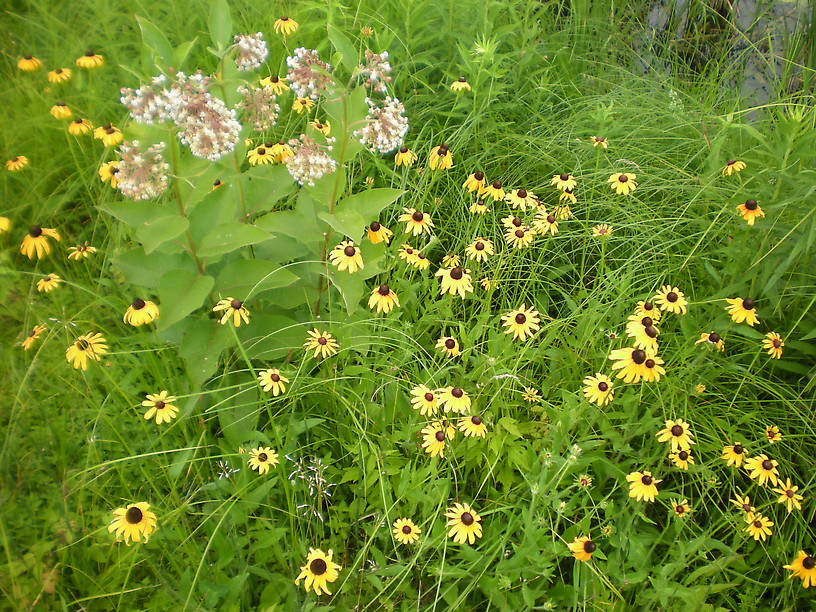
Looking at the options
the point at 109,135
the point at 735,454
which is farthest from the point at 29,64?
the point at 735,454

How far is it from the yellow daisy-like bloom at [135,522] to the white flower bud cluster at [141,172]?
0.74 metres

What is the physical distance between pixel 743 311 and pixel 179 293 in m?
1.65

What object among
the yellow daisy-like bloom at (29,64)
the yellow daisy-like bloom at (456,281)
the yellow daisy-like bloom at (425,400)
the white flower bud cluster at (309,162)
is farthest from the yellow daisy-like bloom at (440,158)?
the yellow daisy-like bloom at (29,64)

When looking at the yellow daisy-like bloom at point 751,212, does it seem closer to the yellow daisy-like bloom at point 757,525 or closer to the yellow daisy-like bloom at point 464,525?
the yellow daisy-like bloom at point 757,525

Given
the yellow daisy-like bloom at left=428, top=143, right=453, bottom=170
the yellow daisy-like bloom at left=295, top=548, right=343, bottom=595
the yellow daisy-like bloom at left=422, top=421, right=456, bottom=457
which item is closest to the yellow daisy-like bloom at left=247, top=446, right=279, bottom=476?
the yellow daisy-like bloom at left=295, top=548, right=343, bottom=595

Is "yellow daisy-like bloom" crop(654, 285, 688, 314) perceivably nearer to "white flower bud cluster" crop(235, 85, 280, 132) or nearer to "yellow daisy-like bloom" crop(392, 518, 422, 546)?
"yellow daisy-like bloom" crop(392, 518, 422, 546)

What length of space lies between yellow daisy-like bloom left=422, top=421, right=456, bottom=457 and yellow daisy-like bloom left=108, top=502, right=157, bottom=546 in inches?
27.5

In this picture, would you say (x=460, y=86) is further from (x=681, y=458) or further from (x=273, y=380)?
(x=681, y=458)

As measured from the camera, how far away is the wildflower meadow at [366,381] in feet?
4.86

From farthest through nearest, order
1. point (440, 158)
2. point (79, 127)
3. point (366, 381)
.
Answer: point (79, 127)
point (440, 158)
point (366, 381)

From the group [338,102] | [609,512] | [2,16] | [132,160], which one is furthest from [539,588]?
[2,16]

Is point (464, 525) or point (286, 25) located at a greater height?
point (286, 25)

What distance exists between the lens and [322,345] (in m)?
1.76

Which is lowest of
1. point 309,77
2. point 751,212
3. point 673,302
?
point 673,302
